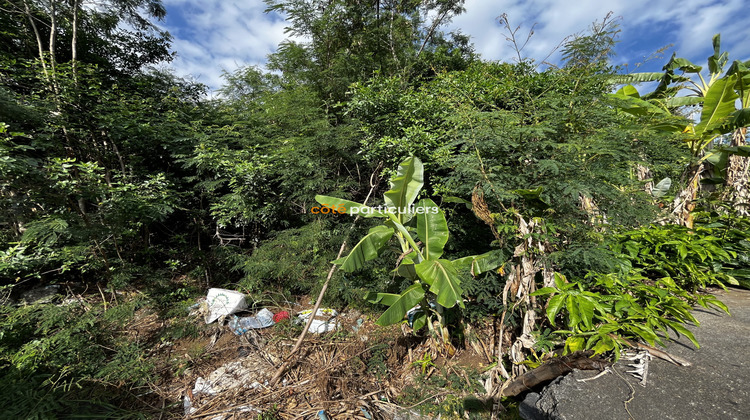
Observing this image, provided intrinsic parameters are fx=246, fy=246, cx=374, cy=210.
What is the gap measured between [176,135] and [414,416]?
4.89 meters

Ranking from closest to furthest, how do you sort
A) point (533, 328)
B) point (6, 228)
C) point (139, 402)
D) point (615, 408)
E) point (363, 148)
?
point (615, 408) → point (533, 328) → point (139, 402) → point (6, 228) → point (363, 148)

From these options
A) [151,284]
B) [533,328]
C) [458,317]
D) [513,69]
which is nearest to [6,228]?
[151,284]

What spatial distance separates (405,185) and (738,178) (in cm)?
463

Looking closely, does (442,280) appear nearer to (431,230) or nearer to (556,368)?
(431,230)

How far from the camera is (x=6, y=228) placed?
2.91 meters

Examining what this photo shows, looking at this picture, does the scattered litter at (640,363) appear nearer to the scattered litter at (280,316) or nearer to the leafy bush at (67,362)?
the scattered litter at (280,316)

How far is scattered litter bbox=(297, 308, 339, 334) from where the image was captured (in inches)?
118

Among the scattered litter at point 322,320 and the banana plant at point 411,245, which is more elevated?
the banana plant at point 411,245

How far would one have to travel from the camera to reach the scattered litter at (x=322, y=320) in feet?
9.85

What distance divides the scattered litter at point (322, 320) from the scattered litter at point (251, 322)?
0.39 metres

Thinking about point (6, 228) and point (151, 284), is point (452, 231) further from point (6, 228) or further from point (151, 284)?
point (6, 228)

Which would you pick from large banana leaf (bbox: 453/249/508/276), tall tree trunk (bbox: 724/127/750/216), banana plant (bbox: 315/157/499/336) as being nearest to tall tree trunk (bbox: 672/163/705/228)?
tall tree trunk (bbox: 724/127/750/216)

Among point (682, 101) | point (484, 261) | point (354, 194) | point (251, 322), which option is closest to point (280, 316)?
point (251, 322)

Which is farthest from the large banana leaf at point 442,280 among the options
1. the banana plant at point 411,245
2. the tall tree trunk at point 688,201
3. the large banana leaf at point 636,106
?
the tall tree trunk at point 688,201
